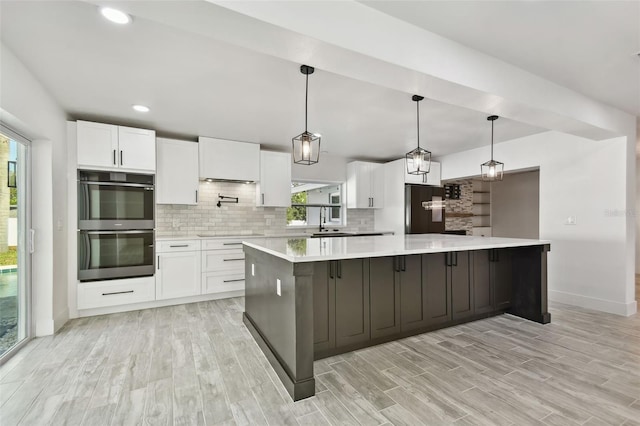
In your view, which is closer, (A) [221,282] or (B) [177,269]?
(B) [177,269]

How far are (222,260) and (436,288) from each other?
295 cm

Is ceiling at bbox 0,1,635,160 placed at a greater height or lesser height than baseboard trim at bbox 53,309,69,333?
greater

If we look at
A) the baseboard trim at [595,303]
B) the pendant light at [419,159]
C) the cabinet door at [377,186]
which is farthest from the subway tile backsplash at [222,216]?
the baseboard trim at [595,303]

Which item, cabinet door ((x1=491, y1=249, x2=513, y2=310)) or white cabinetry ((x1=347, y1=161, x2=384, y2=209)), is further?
white cabinetry ((x1=347, y1=161, x2=384, y2=209))

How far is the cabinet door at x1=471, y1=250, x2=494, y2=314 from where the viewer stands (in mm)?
3420

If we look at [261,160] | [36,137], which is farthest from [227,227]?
[36,137]

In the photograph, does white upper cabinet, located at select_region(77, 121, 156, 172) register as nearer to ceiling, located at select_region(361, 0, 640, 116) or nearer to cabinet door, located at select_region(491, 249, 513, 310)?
ceiling, located at select_region(361, 0, 640, 116)

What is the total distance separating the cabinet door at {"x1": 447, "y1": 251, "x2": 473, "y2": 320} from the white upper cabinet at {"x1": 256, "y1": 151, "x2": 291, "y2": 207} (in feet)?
9.35

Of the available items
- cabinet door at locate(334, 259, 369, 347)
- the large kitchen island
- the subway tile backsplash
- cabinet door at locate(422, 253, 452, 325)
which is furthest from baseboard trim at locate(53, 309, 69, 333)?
cabinet door at locate(422, 253, 452, 325)

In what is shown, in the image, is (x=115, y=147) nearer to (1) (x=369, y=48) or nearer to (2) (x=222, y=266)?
(2) (x=222, y=266)

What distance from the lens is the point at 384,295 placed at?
2.79 metres

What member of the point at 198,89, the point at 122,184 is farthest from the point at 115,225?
the point at 198,89

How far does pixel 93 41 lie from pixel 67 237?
247 cm

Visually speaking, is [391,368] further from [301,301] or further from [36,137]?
[36,137]
